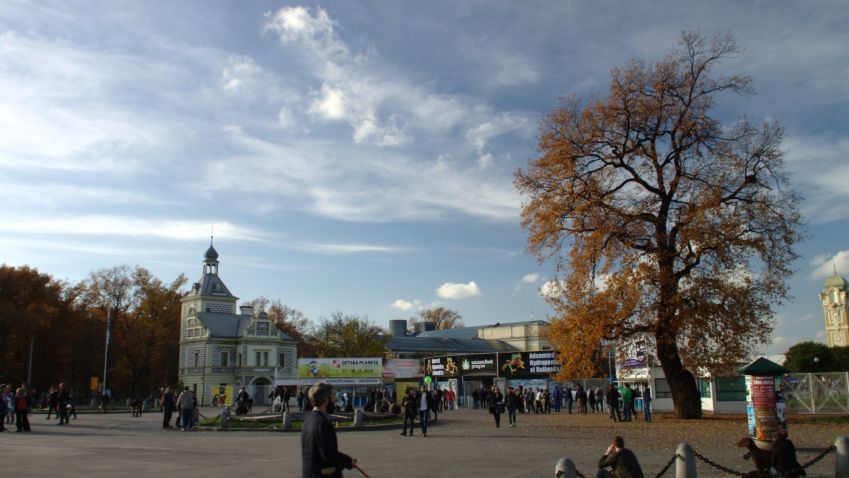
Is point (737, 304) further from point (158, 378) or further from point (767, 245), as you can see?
point (158, 378)

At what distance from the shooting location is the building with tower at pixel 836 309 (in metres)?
141

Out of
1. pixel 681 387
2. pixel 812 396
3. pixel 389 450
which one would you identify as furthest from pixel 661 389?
pixel 389 450

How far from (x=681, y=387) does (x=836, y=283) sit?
434ft

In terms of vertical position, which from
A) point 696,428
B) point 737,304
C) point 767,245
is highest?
point 767,245

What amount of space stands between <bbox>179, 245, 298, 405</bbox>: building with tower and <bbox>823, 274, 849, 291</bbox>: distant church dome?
11377 centimetres

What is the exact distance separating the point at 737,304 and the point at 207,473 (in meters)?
23.1

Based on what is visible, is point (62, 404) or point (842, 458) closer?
point (842, 458)

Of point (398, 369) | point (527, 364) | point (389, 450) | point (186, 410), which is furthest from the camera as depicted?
point (398, 369)

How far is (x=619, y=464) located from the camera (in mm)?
10406

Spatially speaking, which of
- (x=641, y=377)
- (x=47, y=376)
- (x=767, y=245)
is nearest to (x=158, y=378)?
(x=47, y=376)

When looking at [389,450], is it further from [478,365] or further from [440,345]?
[440,345]

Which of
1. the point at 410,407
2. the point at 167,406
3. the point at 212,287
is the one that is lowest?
the point at 167,406

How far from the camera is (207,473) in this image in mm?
13680

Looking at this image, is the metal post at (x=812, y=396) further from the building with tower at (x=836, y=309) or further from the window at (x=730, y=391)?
the building with tower at (x=836, y=309)
